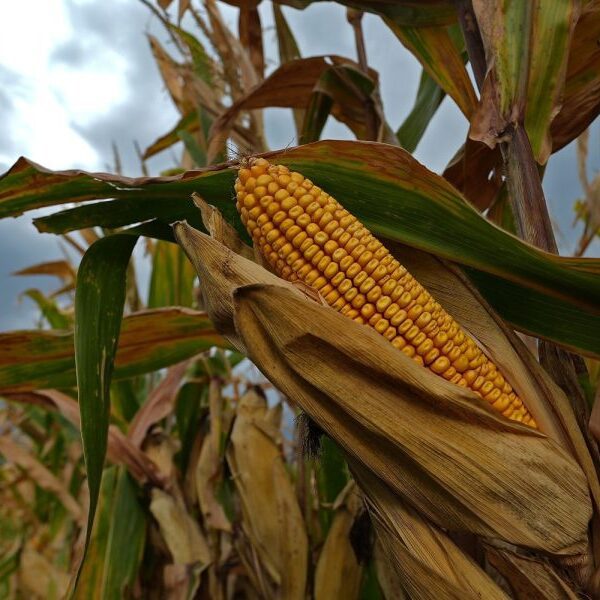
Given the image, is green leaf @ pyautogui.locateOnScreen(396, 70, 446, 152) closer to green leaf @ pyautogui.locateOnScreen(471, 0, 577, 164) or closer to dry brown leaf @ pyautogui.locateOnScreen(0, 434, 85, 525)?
green leaf @ pyautogui.locateOnScreen(471, 0, 577, 164)

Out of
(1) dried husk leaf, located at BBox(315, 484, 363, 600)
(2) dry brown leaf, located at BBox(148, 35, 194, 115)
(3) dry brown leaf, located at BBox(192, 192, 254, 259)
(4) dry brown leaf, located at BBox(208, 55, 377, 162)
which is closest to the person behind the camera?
(3) dry brown leaf, located at BBox(192, 192, 254, 259)

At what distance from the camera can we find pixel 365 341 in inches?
29.1

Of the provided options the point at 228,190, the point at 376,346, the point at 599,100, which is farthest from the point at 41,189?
the point at 599,100

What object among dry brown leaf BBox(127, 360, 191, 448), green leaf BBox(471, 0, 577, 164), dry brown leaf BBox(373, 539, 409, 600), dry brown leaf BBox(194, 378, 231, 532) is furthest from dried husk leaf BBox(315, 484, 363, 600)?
green leaf BBox(471, 0, 577, 164)

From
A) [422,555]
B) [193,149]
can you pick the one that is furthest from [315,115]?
[422,555]

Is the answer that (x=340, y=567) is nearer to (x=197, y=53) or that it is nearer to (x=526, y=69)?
(x=526, y=69)

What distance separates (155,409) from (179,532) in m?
0.39

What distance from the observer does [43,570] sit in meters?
2.48

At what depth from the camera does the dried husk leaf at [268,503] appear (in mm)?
1578

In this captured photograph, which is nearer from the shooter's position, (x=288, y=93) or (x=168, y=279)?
(x=288, y=93)

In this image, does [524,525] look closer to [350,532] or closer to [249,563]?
[350,532]

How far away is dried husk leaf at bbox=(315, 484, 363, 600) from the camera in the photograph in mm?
1532

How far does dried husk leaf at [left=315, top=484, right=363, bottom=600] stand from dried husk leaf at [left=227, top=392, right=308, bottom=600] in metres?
0.06

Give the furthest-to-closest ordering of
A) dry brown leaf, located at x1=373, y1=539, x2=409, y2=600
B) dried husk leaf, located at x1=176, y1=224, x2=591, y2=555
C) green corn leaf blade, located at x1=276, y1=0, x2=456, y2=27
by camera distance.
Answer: green corn leaf blade, located at x1=276, y1=0, x2=456, y2=27 < dry brown leaf, located at x1=373, y1=539, x2=409, y2=600 < dried husk leaf, located at x1=176, y1=224, x2=591, y2=555
